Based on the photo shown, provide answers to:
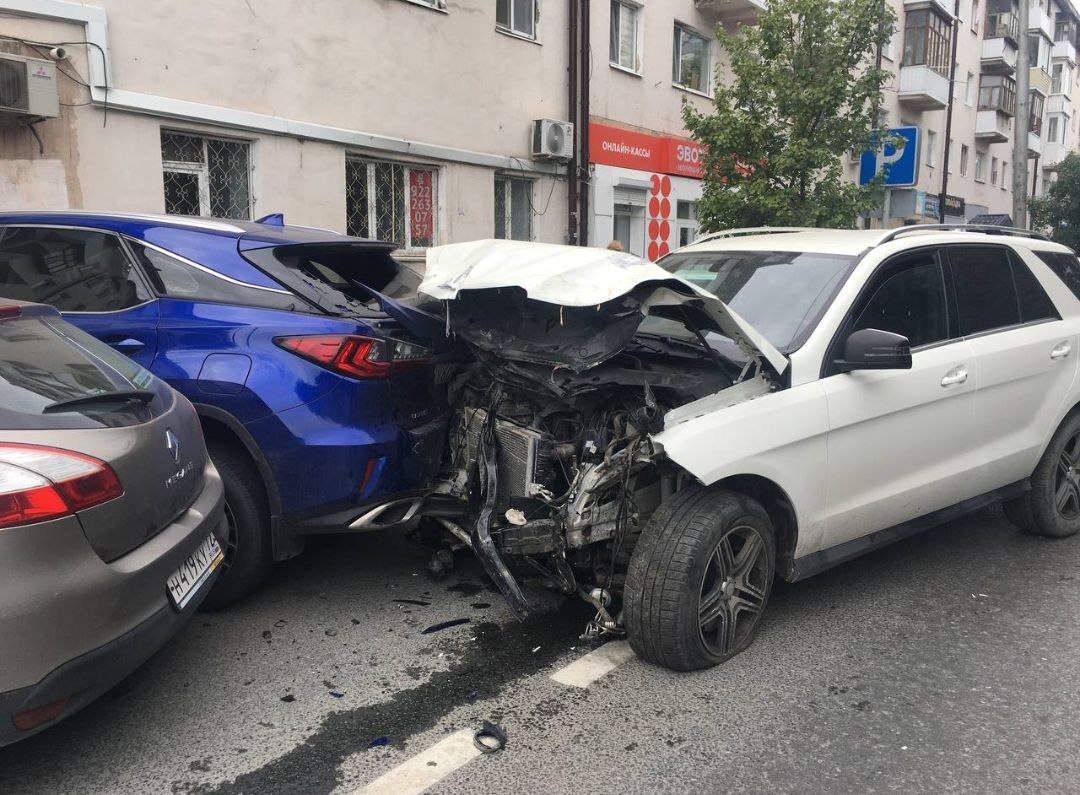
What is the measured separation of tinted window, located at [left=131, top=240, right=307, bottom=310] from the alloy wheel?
2117 mm

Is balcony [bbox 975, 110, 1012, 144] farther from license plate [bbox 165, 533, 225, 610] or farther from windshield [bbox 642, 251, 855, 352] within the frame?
license plate [bbox 165, 533, 225, 610]

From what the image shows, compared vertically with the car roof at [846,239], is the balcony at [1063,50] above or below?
above

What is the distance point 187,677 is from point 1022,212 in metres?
19.5

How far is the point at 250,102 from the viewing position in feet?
30.0

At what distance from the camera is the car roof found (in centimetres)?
423

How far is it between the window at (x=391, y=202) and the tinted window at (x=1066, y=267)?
7181 mm

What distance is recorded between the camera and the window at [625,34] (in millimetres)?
14438

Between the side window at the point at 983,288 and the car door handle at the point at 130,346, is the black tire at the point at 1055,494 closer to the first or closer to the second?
the side window at the point at 983,288

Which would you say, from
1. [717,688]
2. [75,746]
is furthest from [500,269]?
[75,746]

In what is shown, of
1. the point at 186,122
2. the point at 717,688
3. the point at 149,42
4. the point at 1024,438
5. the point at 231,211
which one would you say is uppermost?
the point at 149,42

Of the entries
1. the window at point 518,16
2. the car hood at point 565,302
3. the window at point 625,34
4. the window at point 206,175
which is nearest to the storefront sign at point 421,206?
the window at point 206,175

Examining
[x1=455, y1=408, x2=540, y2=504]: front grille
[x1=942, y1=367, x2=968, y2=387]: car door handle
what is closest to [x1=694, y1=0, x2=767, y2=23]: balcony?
[x1=942, y1=367, x2=968, y2=387]: car door handle

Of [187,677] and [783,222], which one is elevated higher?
[783,222]

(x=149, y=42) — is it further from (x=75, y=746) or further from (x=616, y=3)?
(x=616, y=3)
